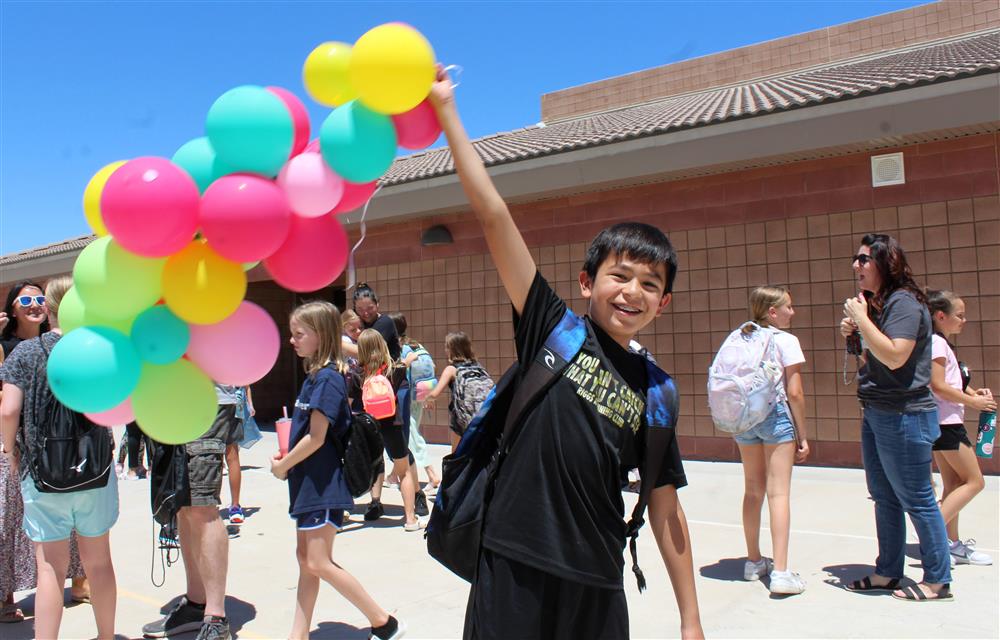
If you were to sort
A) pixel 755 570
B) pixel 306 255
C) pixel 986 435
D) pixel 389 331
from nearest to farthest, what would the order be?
pixel 306 255 → pixel 755 570 → pixel 986 435 → pixel 389 331

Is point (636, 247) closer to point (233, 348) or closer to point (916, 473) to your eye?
point (233, 348)

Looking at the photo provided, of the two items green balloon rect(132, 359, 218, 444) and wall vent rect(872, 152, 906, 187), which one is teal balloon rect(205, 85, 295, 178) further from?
wall vent rect(872, 152, 906, 187)

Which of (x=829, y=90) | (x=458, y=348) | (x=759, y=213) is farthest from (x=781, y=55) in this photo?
(x=458, y=348)

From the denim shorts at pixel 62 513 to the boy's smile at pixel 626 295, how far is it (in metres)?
2.76

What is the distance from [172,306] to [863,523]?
554 cm

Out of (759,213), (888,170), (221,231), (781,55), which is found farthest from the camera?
(781,55)

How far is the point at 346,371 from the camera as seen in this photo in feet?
13.6

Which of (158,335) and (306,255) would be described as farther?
(306,255)

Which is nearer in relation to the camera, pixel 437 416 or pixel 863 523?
pixel 863 523

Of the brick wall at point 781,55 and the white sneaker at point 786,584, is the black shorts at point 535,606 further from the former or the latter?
the brick wall at point 781,55

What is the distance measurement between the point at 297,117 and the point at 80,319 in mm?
923

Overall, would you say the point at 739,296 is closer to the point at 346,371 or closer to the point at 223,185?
the point at 346,371

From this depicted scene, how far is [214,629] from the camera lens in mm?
4020

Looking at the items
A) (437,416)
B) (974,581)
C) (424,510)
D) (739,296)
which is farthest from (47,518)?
(437,416)
